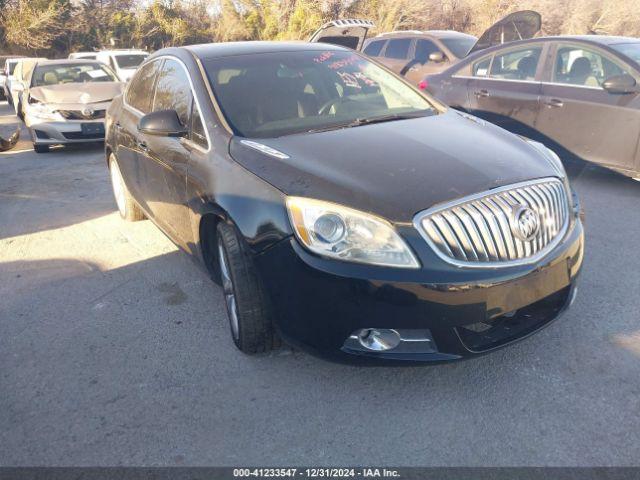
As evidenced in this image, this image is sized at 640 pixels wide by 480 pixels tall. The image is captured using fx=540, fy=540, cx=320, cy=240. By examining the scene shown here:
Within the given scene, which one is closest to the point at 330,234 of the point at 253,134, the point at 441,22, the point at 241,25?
the point at 253,134

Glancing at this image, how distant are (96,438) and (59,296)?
1.66 m

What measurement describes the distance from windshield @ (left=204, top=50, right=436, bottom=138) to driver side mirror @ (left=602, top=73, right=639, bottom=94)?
2.37 m

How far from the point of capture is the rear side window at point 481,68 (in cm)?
650

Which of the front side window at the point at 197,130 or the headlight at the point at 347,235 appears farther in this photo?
the front side window at the point at 197,130

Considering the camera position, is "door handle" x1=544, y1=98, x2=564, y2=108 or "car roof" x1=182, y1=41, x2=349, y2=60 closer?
"car roof" x1=182, y1=41, x2=349, y2=60

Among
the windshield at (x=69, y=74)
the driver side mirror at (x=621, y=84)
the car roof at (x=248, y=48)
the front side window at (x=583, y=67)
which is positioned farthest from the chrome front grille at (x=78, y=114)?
the driver side mirror at (x=621, y=84)

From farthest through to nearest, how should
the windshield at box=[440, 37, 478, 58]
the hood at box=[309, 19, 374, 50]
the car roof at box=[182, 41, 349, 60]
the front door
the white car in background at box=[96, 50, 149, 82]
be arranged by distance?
the white car in background at box=[96, 50, 149, 82], the windshield at box=[440, 37, 478, 58], the hood at box=[309, 19, 374, 50], the car roof at box=[182, 41, 349, 60], the front door

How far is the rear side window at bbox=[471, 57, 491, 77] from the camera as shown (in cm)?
650

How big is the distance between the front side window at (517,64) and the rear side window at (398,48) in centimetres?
463

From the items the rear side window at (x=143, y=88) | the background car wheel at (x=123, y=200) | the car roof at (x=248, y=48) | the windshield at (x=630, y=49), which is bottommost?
the background car wheel at (x=123, y=200)

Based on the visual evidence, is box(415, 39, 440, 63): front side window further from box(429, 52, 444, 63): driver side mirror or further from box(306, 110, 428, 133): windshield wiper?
box(306, 110, 428, 133): windshield wiper

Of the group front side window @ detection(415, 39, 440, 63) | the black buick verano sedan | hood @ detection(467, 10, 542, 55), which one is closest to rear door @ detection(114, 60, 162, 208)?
the black buick verano sedan

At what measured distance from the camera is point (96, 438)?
2.41 metres

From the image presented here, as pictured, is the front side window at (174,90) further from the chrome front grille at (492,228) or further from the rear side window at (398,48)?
the rear side window at (398,48)
